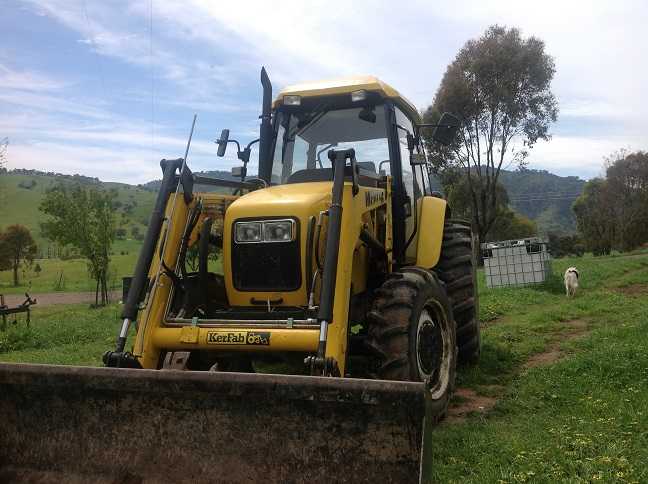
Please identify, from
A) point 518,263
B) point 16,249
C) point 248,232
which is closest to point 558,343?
point 248,232

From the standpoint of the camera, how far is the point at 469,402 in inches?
234

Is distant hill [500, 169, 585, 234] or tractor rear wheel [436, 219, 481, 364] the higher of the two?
distant hill [500, 169, 585, 234]

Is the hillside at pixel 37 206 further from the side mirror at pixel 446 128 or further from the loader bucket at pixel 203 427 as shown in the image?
the loader bucket at pixel 203 427

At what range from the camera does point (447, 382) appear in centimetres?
541

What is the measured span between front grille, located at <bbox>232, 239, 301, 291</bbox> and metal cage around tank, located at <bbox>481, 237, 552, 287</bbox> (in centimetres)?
1290

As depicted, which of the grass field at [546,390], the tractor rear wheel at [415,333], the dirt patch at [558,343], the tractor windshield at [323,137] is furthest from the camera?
the dirt patch at [558,343]

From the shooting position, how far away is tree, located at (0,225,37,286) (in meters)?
46.6

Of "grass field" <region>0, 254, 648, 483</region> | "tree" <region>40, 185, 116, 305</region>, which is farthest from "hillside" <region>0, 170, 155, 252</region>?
"grass field" <region>0, 254, 648, 483</region>

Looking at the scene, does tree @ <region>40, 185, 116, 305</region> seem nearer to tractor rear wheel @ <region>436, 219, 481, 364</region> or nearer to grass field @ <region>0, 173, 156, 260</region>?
tractor rear wheel @ <region>436, 219, 481, 364</region>

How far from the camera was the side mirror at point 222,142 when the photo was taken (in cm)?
629

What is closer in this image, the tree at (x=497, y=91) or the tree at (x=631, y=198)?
the tree at (x=497, y=91)

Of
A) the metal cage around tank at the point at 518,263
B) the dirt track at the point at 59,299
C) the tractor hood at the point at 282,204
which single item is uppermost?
the tractor hood at the point at 282,204

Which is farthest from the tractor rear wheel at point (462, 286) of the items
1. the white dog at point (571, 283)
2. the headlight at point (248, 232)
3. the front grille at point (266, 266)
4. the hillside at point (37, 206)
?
the hillside at point (37, 206)

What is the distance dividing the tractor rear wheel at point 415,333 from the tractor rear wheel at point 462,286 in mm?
1230
